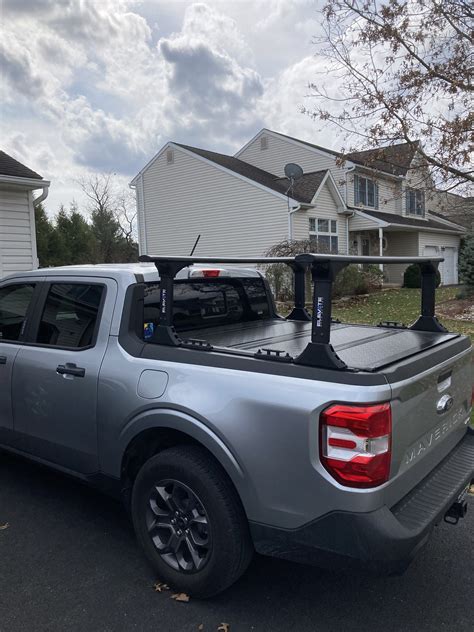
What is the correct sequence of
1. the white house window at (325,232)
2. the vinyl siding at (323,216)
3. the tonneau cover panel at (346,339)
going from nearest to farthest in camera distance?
1. the tonneau cover panel at (346,339)
2. the vinyl siding at (323,216)
3. the white house window at (325,232)

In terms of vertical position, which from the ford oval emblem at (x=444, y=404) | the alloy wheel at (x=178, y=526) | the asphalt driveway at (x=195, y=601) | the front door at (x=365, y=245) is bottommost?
the asphalt driveway at (x=195, y=601)

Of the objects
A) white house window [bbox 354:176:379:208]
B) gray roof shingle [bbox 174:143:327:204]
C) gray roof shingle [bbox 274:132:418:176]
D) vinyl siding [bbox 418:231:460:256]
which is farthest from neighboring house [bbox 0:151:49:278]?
vinyl siding [bbox 418:231:460:256]

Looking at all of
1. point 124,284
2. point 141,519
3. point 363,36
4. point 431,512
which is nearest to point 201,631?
point 141,519

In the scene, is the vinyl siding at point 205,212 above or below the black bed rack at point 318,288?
above

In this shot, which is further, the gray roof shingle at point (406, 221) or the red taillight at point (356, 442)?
the gray roof shingle at point (406, 221)

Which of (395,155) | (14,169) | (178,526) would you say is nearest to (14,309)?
(178,526)

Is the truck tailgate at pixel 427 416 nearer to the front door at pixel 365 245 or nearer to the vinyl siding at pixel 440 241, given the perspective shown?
the front door at pixel 365 245

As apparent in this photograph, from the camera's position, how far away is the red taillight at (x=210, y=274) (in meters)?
3.63

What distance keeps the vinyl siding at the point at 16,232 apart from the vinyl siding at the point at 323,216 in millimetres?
11687

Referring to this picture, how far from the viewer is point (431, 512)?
7.78 feet

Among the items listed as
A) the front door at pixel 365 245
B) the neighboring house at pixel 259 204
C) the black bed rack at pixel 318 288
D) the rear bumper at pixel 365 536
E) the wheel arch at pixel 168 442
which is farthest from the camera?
the front door at pixel 365 245

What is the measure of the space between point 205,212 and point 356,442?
72.1 feet

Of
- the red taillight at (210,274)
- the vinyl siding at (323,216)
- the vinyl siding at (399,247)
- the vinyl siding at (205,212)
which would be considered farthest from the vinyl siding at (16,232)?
the vinyl siding at (399,247)

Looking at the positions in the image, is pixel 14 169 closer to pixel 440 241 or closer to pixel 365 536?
pixel 365 536
